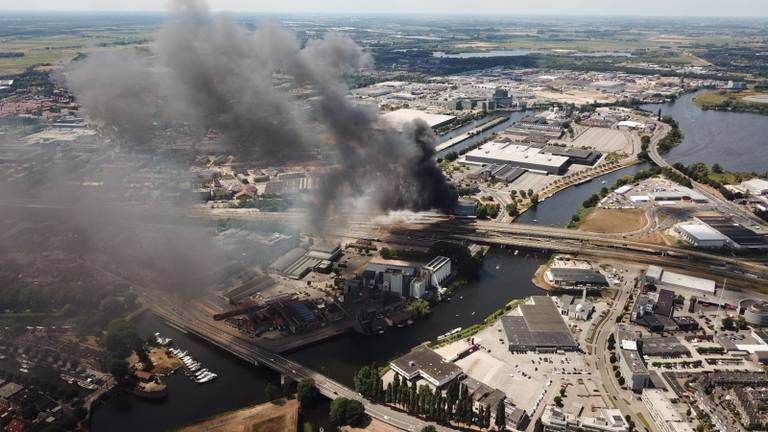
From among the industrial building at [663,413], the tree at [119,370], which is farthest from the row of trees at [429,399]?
the tree at [119,370]

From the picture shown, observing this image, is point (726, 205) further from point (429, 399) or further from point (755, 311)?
point (429, 399)

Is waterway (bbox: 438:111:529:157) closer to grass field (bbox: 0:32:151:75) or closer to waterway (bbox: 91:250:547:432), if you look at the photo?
waterway (bbox: 91:250:547:432)

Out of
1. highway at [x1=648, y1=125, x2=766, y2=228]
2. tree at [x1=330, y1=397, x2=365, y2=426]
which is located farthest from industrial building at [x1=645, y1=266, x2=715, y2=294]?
tree at [x1=330, y1=397, x2=365, y2=426]

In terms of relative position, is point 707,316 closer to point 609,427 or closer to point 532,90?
point 609,427

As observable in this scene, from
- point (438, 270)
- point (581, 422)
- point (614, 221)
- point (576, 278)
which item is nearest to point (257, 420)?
point (581, 422)

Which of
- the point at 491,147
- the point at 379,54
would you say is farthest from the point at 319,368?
the point at 379,54
